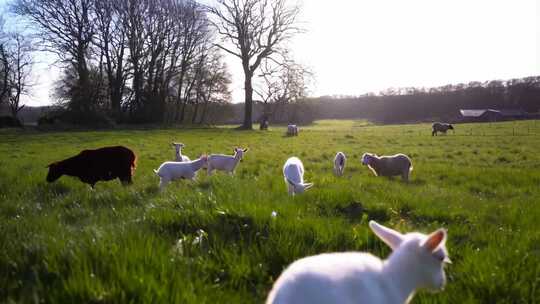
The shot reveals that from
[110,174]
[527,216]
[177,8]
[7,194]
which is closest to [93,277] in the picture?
[7,194]

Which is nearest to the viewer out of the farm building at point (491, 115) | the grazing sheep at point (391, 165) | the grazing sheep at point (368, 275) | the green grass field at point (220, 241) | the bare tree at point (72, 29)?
the grazing sheep at point (368, 275)

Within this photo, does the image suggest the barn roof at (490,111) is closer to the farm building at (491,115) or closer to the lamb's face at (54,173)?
the farm building at (491,115)

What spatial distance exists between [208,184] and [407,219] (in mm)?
3641

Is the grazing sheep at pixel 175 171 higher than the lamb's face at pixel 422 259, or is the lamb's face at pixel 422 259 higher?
the lamb's face at pixel 422 259

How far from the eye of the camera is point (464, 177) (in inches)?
396

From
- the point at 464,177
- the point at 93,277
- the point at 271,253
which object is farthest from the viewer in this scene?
the point at 464,177

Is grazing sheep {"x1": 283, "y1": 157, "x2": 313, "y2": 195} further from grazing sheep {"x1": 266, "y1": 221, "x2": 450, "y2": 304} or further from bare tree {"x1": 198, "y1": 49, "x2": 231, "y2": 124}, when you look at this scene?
bare tree {"x1": 198, "y1": 49, "x2": 231, "y2": 124}

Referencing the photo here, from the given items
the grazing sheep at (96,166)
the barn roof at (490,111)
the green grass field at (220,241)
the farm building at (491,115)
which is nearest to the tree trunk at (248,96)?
the grazing sheep at (96,166)

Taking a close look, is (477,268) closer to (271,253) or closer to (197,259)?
(271,253)

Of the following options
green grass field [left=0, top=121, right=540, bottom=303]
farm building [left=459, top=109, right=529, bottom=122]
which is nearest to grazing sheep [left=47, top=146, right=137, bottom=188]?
green grass field [left=0, top=121, right=540, bottom=303]

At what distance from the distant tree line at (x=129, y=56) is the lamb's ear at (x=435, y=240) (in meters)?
41.4

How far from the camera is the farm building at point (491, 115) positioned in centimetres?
7875

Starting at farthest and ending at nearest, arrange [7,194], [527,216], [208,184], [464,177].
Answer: [464,177]
[208,184]
[7,194]
[527,216]

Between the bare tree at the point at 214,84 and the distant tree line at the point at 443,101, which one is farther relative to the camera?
the distant tree line at the point at 443,101
